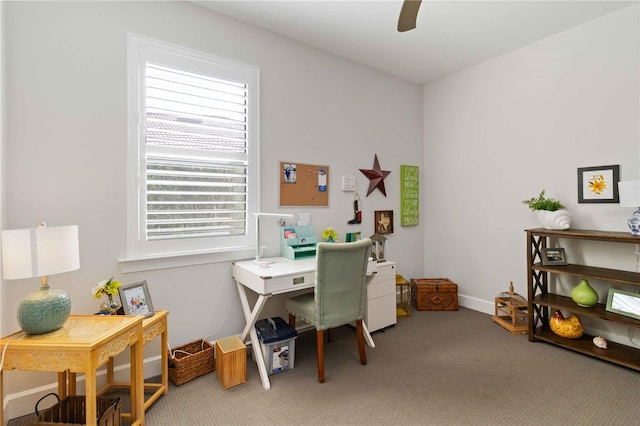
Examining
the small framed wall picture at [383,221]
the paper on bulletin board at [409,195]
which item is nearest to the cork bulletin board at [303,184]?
the small framed wall picture at [383,221]

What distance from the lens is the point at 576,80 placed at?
273 centimetres

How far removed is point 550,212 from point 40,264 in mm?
3589

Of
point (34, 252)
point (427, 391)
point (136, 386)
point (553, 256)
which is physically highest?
point (34, 252)

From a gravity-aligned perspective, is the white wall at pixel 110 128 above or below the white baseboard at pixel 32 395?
above

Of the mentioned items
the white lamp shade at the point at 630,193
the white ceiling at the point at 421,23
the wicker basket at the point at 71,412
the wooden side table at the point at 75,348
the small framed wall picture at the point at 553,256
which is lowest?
the wicker basket at the point at 71,412

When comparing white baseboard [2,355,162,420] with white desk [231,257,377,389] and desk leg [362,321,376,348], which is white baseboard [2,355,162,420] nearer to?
white desk [231,257,377,389]

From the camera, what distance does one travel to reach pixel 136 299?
1949mm

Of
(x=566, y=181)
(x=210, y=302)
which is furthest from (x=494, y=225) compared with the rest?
(x=210, y=302)

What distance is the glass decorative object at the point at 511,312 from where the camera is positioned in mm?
2895

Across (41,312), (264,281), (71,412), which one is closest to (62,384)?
(71,412)

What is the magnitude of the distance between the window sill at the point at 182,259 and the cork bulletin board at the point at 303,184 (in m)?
0.59

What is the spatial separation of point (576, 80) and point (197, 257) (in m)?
3.64

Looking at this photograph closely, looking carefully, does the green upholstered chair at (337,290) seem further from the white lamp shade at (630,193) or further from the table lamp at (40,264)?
the white lamp shade at (630,193)

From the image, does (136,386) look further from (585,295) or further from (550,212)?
(550,212)
